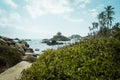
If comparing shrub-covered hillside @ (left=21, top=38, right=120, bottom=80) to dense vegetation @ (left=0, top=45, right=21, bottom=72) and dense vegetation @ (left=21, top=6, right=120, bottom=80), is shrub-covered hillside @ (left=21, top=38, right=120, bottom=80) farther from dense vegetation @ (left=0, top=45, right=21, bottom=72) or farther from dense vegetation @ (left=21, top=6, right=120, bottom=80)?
dense vegetation @ (left=0, top=45, right=21, bottom=72)

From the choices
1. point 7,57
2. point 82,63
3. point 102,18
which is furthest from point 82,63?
point 102,18

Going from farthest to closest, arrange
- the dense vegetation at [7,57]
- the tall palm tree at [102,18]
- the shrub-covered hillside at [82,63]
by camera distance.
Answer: the tall palm tree at [102,18] → the dense vegetation at [7,57] → the shrub-covered hillside at [82,63]

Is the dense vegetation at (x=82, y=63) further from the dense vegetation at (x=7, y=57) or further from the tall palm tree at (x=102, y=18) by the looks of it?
the tall palm tree at (x=102, y=18)

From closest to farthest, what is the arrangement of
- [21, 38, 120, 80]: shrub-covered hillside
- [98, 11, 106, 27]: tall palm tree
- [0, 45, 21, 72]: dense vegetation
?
[21, 38, 120, 80]: shrub-covered hillside < [0, 45, 21, 72]: dense vegetation < [98, 11, 106, 27]: tall palm tree

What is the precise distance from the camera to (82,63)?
5.95 meters

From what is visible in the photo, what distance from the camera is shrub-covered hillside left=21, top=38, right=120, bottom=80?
19.0ft

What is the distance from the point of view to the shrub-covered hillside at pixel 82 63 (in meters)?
5.79

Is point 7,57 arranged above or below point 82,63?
below

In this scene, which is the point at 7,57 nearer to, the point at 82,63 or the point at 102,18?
the point at 82,63

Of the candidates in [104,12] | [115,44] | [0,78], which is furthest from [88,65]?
[104,12]

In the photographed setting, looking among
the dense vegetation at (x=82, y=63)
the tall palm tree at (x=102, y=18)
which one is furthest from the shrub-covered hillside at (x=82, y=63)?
the tall palm tree at (x=102, y=18)

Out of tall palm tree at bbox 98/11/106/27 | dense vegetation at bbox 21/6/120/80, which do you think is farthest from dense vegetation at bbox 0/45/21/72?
tall palm tree at bbox 98/11/106/27

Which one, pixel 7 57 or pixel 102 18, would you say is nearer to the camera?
pixel 7 57

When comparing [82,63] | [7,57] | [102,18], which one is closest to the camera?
[82,63]
